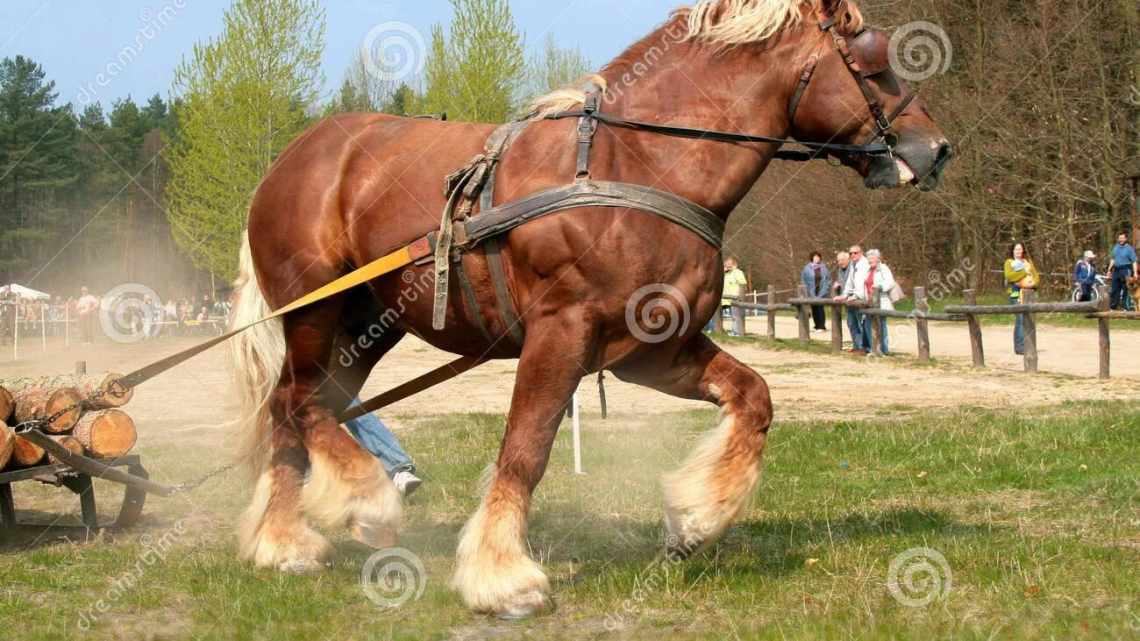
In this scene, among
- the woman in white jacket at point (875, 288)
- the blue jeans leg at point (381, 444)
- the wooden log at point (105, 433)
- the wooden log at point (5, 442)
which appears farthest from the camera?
the woman in white jacket at point (875, 288)

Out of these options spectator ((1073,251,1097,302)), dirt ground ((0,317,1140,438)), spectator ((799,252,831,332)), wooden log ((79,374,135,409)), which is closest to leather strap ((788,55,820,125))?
dirt ground ((0,317,1140,438))

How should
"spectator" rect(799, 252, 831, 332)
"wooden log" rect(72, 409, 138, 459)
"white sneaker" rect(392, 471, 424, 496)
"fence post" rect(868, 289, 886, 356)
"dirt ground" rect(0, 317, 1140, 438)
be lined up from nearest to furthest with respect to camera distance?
"wooden log" rect(72, 409, 138, 459), "white sneaker" rect(392, 471, 424, 496), "dirt ground" rect(0, 317, 1140, 438), "fence post" rect(868, 289, 886, 356), "spectator" rect(799, 252, 831, 332)

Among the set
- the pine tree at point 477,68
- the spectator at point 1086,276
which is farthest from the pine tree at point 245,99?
the spectator at point 1086,276

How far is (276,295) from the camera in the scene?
18.8 feet

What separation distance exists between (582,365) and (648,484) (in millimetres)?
2934

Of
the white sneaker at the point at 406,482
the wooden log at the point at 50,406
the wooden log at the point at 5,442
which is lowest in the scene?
the white sneaker at the point at 406,482

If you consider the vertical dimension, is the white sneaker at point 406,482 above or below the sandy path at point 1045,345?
above

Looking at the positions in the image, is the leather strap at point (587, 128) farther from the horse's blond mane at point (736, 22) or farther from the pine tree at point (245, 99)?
the pine tree at point (245, 99)

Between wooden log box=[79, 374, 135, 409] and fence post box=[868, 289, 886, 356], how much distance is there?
15.1 m

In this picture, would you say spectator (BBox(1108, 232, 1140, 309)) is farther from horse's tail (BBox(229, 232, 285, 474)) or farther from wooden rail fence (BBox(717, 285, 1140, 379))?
horse's tail (BBox(229, 232, 285, 474))

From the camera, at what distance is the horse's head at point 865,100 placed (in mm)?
4836

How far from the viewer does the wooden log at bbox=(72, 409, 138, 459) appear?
648 centimetres

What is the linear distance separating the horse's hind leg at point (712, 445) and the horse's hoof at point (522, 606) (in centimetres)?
75

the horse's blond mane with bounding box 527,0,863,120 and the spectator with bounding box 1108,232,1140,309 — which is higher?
the horse's blond mane with bounding box 527,0,863,120
